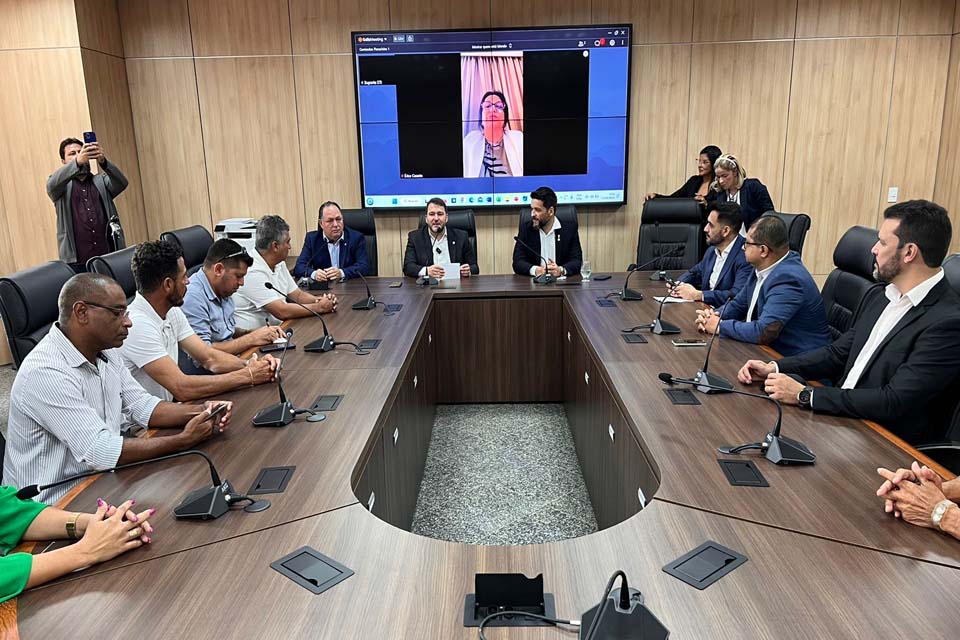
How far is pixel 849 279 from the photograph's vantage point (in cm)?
310

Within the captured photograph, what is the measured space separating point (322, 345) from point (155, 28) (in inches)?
168

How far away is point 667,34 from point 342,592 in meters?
5.49

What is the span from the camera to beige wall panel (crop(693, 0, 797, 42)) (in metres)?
5.52

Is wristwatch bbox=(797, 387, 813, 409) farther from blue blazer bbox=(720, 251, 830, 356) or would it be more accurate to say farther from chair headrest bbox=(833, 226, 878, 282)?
chair headrest bbox=(833, 226, 878, 282)

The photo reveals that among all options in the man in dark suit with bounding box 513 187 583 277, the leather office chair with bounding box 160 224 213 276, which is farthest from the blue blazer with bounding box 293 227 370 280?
the man in dark suit with bounding box 513 187 583 277

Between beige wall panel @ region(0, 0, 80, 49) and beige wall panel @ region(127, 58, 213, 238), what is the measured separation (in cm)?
75

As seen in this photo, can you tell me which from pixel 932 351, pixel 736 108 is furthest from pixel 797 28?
→ pixel 932 351

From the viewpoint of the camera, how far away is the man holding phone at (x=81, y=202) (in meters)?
Answer: 4.75

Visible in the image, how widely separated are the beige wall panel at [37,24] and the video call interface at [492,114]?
213 cm

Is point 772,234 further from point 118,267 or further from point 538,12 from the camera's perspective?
point 538,12

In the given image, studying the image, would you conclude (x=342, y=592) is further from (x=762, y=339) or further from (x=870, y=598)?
(x=762, y=339)

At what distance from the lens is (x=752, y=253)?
2.99 meters

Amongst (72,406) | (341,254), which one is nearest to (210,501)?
(72,406)

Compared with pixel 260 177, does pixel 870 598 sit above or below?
below
